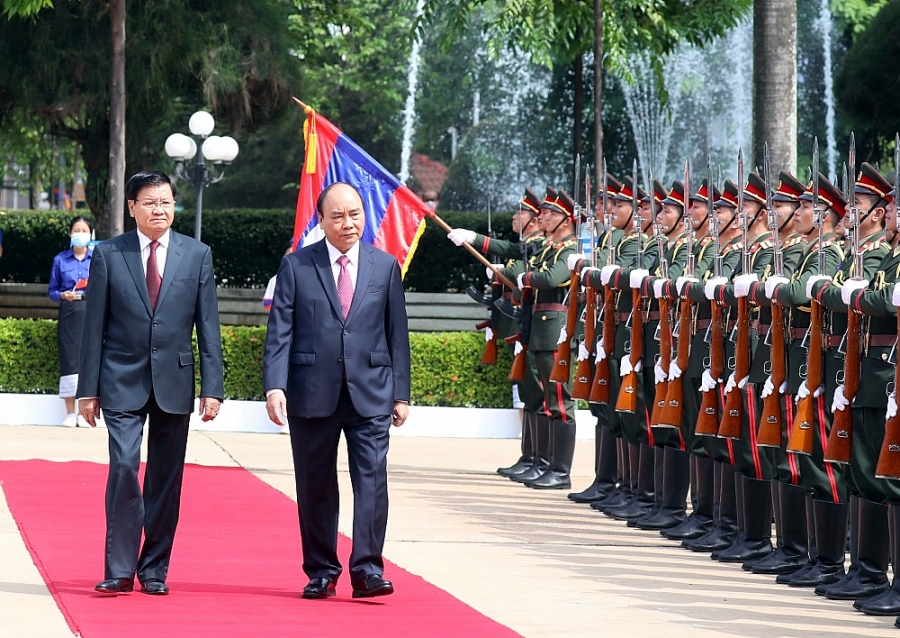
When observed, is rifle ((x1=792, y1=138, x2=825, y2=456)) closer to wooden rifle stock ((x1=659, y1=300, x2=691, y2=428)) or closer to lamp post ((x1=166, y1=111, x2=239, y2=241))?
wooden rifle stock ((x1=659, y1=300, x2=691, y2=428))

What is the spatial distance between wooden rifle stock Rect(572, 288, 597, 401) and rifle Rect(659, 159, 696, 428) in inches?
51.2

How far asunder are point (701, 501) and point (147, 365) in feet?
12.2

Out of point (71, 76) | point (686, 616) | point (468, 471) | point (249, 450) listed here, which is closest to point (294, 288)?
point (686, 616)

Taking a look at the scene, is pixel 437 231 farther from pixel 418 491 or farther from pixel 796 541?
pixel 796 541

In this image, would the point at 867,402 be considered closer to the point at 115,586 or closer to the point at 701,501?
the point at 701,501

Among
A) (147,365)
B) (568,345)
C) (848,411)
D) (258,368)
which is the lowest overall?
(258,368)

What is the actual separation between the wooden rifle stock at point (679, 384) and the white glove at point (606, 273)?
889mm

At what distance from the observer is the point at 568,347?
35.2 ft

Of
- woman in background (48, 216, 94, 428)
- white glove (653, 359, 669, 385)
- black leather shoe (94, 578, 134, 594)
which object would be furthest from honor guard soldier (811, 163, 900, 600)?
woman in background (48, 216, 94, 428)

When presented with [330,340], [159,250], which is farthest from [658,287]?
[159,250]

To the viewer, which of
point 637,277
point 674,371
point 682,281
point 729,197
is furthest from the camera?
point 637,277

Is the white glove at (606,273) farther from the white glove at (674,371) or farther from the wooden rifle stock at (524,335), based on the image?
the wooden rifle stock at (524,335)

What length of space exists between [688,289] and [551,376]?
219 centimetres

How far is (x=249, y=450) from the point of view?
13.1 meters
